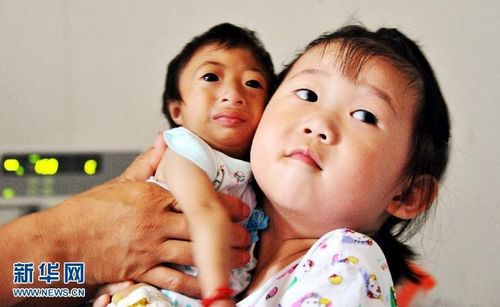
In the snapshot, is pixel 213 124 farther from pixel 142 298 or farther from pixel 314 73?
pixel 142 298

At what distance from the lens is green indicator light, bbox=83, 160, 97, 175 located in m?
1.30

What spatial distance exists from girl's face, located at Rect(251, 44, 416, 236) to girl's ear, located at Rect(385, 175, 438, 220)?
18 mm

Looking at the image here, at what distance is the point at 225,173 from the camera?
2.81ft

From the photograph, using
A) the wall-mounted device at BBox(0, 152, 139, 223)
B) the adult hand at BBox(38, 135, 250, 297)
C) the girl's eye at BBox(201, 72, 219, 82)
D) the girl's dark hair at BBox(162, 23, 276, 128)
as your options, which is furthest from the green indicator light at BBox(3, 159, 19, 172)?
the girl's eye at BBox(201, 72, 219, 82)

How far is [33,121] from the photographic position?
126cm

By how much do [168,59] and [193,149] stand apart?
1.58ft

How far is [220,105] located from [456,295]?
2.17 feet

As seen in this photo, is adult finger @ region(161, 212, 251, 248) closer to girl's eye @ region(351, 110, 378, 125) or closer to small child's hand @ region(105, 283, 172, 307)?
small child's hand @ region(105, 283, 172, 307)

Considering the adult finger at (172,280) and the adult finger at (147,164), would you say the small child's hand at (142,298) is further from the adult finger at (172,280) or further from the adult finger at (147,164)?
the adult finger at (147,164)

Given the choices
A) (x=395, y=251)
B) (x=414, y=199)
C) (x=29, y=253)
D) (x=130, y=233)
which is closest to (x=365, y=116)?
(x=414, y=199)

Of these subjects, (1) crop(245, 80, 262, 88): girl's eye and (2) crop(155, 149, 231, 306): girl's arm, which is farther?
(1) crop(245, 80, 262, 88): girl's eye

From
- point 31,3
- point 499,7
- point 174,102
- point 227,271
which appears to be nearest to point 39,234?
point 174,102

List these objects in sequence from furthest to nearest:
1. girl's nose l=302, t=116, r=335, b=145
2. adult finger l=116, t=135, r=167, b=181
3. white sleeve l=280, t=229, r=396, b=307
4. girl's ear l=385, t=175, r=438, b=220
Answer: adult finger l=116, t=135, r=167, b=181
girl's ear l=385, t=175, r=438, b=220
girl's nose l=302, t=116, r=335, b=145
white sleeve l=280, t=229, r=396, b=307

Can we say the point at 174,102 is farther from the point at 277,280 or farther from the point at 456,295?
the point at 456,295
